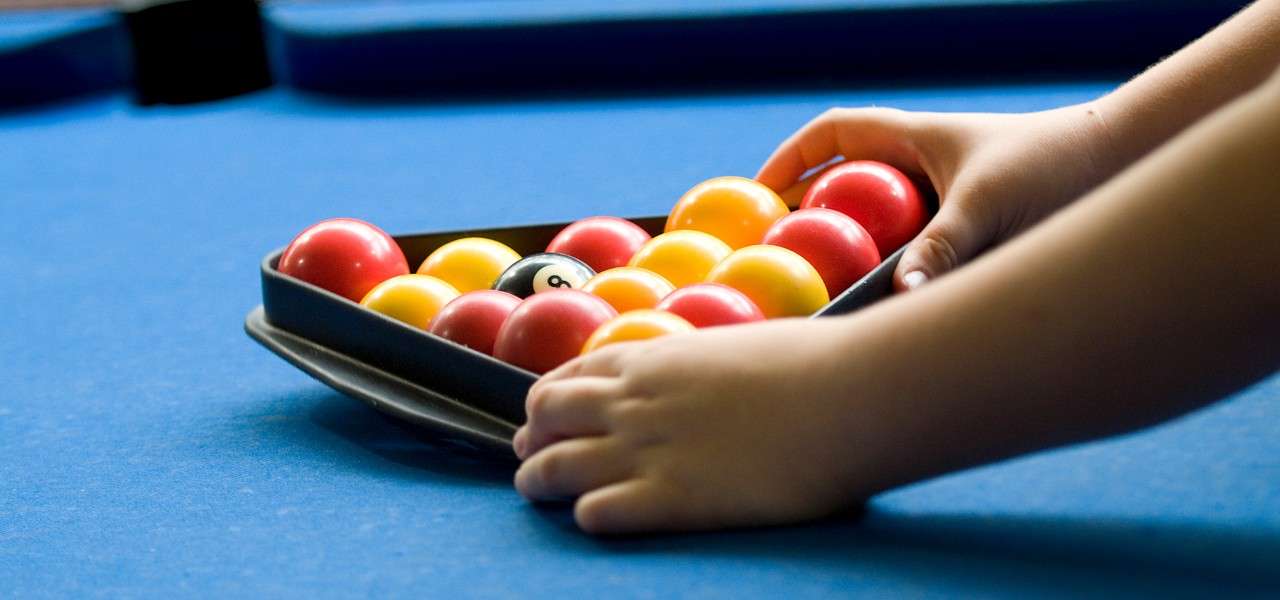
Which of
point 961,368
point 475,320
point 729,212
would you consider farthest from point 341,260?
point 961,368

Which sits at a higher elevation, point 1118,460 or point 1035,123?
point 1035,123

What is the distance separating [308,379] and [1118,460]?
69 centimetres

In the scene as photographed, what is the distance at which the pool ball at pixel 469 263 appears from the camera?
1.29m

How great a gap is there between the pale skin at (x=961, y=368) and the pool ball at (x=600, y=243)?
0.45 m

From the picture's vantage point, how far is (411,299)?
1195mm

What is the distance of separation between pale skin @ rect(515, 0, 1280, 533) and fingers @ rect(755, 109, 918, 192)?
57 centimetres

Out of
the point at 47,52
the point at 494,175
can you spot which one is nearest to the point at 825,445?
the point at 494,175

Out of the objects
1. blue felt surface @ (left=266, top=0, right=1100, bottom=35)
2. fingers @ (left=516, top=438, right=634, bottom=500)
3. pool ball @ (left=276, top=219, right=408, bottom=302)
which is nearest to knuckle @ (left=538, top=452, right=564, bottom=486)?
fingers @ (left=516, top=438, right=634, bottom=500)

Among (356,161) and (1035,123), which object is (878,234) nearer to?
(1035,123)

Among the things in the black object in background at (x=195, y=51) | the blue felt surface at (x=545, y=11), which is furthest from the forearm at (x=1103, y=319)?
the black object in background at (x=195, y=51)

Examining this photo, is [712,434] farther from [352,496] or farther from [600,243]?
[600,243]

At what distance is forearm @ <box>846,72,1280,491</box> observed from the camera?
0.68 metres

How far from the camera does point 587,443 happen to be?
0.83 metres

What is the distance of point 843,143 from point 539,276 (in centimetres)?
39
